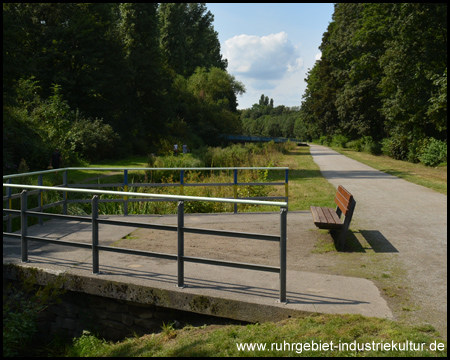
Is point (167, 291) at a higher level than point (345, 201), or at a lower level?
lower

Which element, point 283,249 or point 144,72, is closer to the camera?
point 283,249

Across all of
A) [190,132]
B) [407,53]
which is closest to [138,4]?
[190,132]

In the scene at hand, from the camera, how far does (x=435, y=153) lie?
25.2 metres

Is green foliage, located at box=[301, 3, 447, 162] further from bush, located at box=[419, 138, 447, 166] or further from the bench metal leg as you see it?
the bench metal leg

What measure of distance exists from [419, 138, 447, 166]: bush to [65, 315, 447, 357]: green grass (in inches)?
918

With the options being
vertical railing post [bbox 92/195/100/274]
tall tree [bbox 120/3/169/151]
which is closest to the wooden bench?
vertical railing post [bbox 92/195/100/274]

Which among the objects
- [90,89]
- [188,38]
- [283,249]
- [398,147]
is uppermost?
[188,38]

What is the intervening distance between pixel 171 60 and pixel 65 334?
60.7 m

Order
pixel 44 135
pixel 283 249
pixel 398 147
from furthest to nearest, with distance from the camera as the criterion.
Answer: pixel 398 147 < pixel 44 135 < pixel 283 249

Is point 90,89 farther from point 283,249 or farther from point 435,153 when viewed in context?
point 283,249

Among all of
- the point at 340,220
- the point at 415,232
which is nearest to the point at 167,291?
the point at 340,220

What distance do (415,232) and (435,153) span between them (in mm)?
19352

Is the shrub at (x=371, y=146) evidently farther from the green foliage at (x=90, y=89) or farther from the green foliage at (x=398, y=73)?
the green foliage at (x=90, y=89)

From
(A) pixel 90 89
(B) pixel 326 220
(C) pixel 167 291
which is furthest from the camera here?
(A) pixel 90 89
